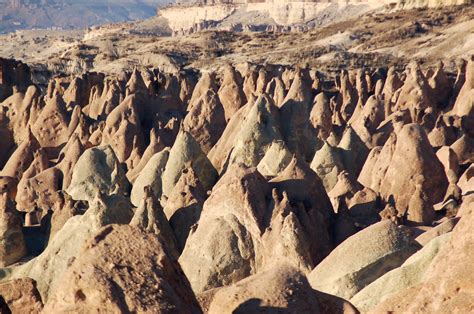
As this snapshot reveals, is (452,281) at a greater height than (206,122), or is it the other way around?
(452,281)

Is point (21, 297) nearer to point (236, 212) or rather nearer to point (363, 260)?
point (363, 260)

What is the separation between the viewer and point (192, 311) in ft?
15.6

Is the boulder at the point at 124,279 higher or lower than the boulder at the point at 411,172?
higher

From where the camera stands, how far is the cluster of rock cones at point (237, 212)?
4746 millimetres

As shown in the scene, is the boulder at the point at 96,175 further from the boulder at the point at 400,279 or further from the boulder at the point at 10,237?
the boulder at the point at 400,279

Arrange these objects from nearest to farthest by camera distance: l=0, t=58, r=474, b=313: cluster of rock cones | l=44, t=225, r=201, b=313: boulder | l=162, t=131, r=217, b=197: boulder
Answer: l=44, t=225, r=201, b=313: boulder < l=0, t=58, r=474, b=313: cluster of rock cones < l=162, t=131, r=217, b=197: boulder

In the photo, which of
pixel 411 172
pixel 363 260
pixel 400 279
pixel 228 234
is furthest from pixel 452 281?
pixel 411 172

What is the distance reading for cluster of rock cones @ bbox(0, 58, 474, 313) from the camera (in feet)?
15.6

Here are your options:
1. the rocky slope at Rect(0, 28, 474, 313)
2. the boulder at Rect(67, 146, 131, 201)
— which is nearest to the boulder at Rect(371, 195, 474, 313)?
the rocky slope at Rect(0, 28, 474, 313)

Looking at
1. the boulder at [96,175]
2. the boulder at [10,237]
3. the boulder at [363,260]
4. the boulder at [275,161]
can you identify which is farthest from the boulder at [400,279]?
the boulder at [96,175]

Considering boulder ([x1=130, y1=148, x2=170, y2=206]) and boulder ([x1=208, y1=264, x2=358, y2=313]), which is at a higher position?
boulder ([x1=208, y1=264, x2=358, y2=313])

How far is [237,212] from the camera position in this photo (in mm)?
9344

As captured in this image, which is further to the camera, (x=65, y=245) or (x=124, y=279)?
(x=65, y=245)

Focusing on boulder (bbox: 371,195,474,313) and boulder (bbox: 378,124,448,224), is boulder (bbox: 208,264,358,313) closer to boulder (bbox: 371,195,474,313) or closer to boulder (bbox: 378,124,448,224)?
boulder (bbox: 371,195,474,313)
